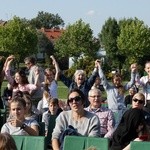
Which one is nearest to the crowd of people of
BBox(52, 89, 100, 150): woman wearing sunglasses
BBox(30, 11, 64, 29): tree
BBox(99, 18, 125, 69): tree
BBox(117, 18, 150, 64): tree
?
BBox(52, 89, 100, 150): woman wearing sunglasses

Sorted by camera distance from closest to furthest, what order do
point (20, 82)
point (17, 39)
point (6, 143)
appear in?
point (6, 143)
point (20, 82)
point (17, 39)

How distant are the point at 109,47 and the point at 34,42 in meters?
10.9

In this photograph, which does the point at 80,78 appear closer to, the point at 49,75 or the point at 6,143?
the point at 49,75

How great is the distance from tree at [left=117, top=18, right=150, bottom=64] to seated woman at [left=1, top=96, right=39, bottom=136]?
199 feet

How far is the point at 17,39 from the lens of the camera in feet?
247

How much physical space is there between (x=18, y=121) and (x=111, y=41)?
69.5m

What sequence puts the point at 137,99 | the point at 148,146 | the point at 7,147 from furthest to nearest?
the point at 137,99, the point at 148,146, the point at 7,147

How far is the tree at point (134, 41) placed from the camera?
69650 millimetres

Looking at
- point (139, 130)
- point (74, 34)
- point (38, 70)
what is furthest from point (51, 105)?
point (74, 34)

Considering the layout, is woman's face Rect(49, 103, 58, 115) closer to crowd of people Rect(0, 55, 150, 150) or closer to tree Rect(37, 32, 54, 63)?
crowd of people Rect(0, 55, 150, 150)

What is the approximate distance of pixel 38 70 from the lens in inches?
435

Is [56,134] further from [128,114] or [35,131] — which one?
[128,114]

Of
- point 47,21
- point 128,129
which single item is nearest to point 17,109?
point 128,129

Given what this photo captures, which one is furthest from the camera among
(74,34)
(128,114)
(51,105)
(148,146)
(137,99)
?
(74,34)
